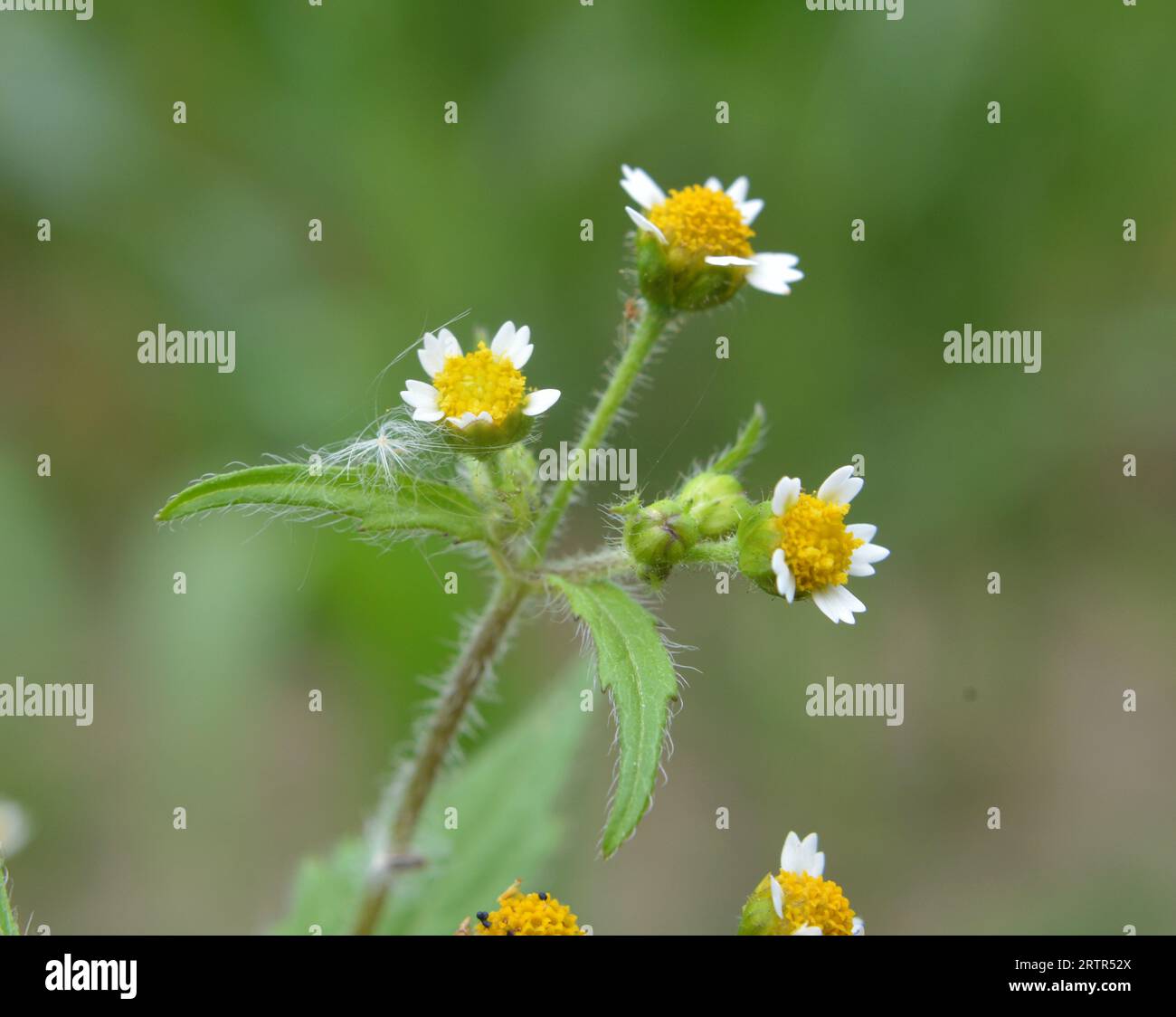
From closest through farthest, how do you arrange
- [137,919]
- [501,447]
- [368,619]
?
[501,447] < [368,619] < [137,919]

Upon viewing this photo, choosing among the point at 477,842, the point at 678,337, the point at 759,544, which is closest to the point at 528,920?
the point at 759,544

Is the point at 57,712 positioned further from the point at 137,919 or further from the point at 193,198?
the point at 193,198

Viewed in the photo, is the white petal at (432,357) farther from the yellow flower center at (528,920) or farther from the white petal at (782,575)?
the yellow flower center at (528,920)

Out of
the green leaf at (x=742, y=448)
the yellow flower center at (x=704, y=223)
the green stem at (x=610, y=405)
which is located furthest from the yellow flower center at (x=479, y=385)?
the yellow flower center at (x=704, y=223)

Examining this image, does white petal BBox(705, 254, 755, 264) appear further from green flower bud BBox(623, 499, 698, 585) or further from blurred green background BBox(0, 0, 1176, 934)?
blurred green background BBox(0, 0, 1176, 934)

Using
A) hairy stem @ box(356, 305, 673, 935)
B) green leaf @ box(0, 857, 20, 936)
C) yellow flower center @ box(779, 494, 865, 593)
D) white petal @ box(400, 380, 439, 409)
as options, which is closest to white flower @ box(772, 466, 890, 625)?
yellow flower center @ box(779, 494, 865, 593)
